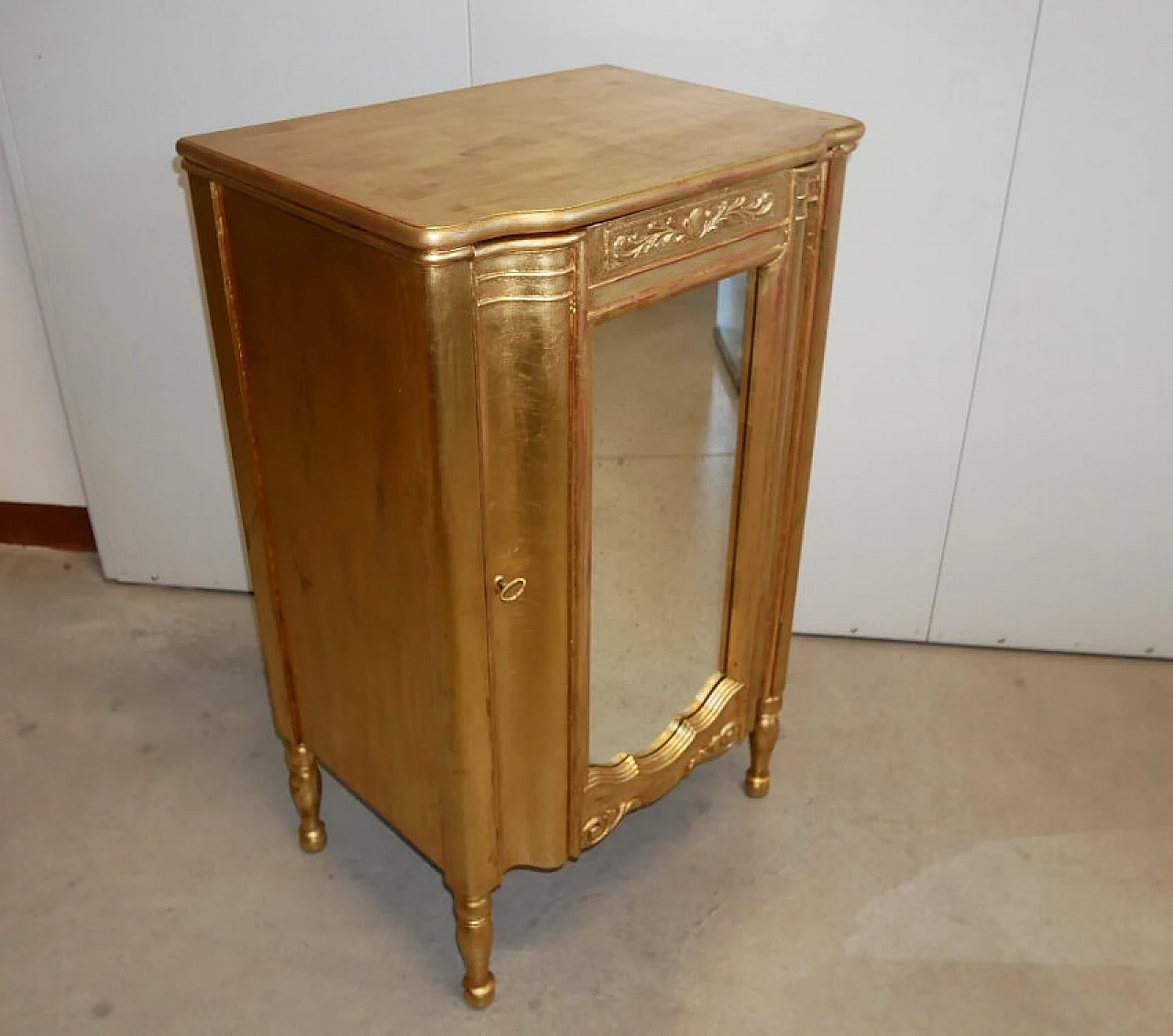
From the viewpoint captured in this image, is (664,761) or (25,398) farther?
(25,398)

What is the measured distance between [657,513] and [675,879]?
0.64m

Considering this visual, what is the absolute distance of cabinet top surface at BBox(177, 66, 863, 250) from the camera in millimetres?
1126

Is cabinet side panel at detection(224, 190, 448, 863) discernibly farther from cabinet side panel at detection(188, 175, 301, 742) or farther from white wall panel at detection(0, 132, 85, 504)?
white wall panel at detection(0, 132, 85, 504)

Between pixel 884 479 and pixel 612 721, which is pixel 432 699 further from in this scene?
pixel 884 479

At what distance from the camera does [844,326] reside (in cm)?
203

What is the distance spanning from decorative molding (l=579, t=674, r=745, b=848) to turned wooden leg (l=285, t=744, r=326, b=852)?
454mm

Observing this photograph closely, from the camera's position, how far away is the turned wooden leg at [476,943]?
5.02 feet

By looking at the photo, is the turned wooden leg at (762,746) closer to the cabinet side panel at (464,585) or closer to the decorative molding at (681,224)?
the cabinet side panel at (464,585)

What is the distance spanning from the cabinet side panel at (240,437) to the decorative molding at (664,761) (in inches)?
18.4

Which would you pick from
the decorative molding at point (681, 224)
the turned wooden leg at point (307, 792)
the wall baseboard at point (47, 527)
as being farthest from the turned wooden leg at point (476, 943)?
the wall baseboard at point (47, 527)

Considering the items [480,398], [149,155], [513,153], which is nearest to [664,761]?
[480,398]

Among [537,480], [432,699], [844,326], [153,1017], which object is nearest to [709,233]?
[537,480]

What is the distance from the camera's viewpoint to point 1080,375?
2.04 metres

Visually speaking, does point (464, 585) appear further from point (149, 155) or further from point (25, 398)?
point (25, 398)
